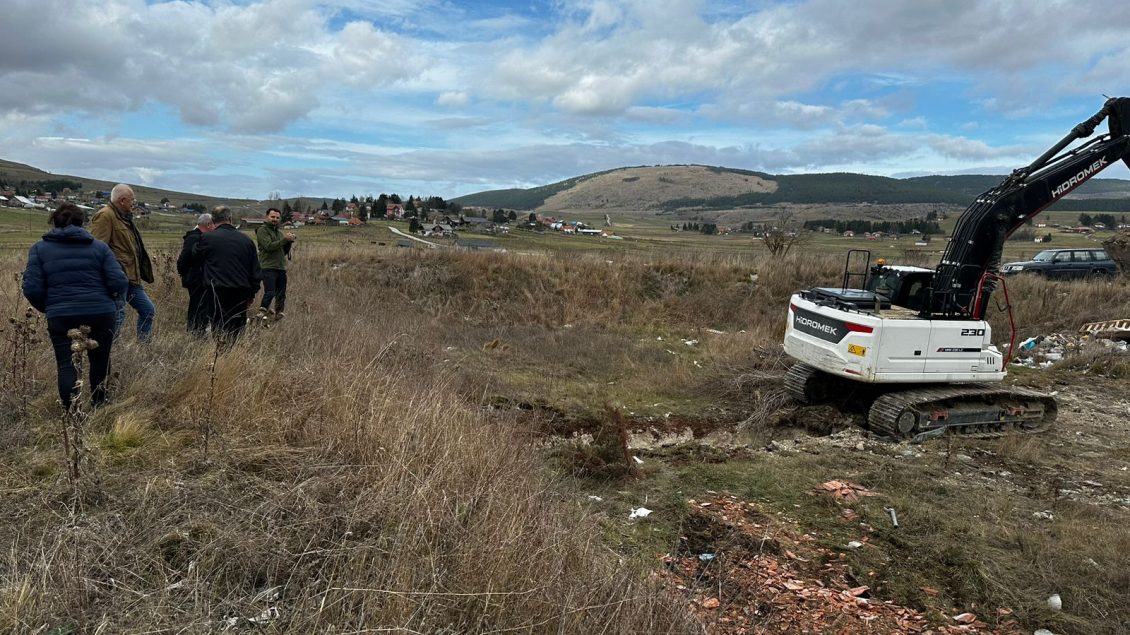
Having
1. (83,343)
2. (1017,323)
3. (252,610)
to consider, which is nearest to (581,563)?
(252,610)

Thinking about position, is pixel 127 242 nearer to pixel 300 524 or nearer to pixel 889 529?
pixel 300 524

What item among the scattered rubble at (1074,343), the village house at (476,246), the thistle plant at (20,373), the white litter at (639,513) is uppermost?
the village house at (476,246)

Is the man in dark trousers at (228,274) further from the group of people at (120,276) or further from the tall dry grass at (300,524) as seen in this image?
the tall dry grass at (300,524)

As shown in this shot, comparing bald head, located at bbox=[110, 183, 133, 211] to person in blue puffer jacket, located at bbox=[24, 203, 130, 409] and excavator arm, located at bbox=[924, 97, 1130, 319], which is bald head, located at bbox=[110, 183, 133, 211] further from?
excavator arm, located at bbox=[924, 97, 1130, 319]

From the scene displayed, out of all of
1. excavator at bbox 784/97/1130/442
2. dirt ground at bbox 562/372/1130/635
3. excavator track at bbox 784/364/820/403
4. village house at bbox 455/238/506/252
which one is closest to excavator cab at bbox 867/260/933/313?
excavator at bbox 784/97/1130/442

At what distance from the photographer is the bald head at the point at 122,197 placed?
5.91 metres

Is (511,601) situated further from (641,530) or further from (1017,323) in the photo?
(1017,323)

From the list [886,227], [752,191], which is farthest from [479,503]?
[752,191]

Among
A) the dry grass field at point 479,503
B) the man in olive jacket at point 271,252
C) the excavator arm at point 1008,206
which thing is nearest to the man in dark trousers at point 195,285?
the dry grass field at point 479,503

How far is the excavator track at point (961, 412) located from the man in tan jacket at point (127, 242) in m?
7.66

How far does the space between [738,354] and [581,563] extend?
9.06 metres

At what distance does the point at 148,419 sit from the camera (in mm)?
4156

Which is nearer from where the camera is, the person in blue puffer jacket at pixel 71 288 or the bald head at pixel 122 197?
the person in blue puffer jacket at pixel 71 288

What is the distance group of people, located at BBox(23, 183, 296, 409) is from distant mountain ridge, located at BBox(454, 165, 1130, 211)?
117m
